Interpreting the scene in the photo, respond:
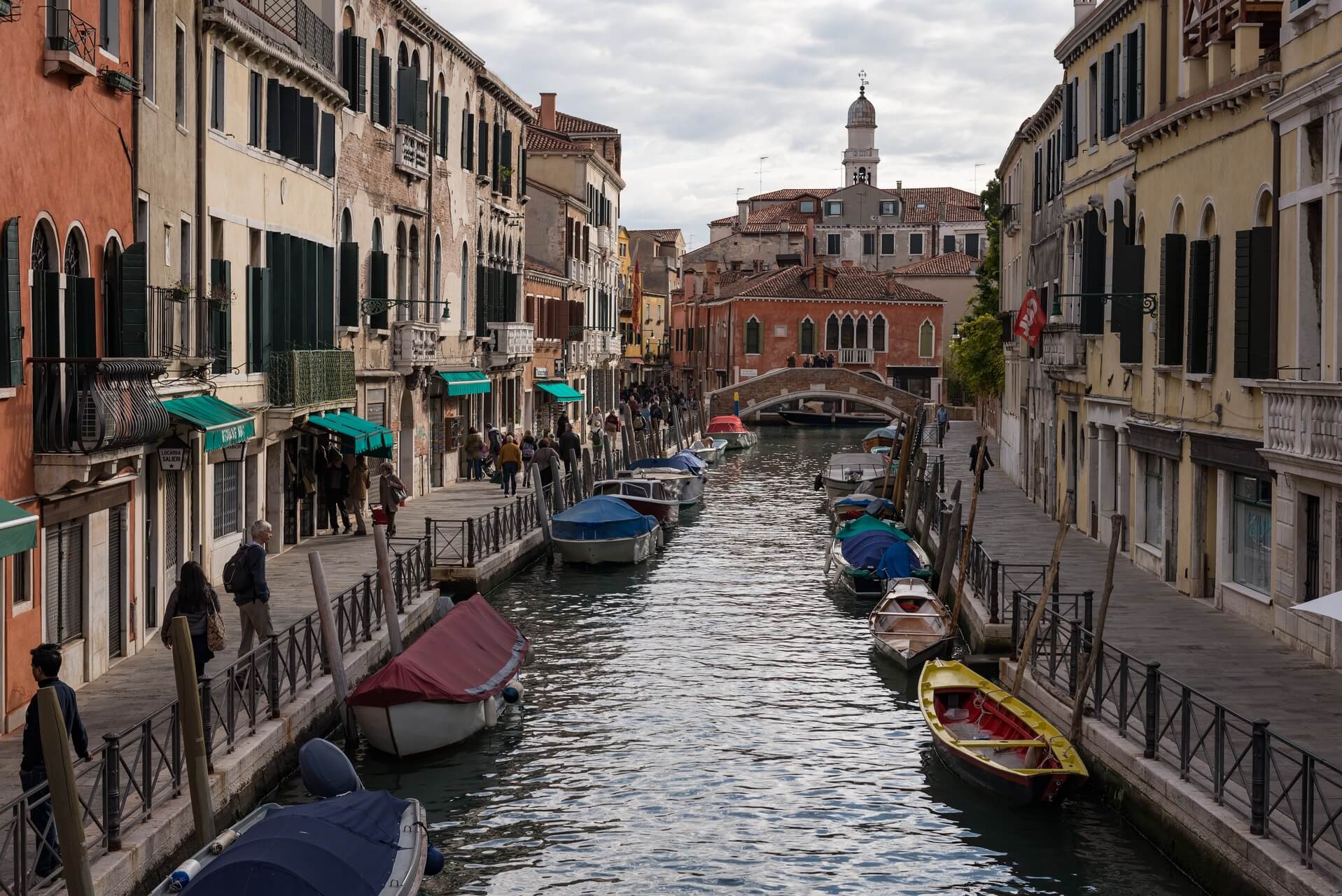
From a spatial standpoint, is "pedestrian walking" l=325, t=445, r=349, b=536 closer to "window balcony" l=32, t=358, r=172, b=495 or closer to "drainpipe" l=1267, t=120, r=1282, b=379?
"window balcony" l=32, t=358, r=172, b=495

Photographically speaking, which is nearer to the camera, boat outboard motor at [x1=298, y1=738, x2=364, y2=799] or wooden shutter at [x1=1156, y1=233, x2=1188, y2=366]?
boat outboard motor at [x1=298, y1=738, x2=364, y2=799]

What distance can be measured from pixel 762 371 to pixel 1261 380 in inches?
2398

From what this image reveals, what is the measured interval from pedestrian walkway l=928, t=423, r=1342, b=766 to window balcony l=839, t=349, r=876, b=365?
1968 inches

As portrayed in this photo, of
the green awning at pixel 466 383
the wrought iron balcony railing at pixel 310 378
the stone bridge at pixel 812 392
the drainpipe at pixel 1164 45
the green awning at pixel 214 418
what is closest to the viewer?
the green awning at pixel 214 418

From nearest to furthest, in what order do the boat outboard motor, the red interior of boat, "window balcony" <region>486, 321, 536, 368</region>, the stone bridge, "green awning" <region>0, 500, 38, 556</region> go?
"green awning" <region>0, 500, 38, 556</region> < the boat outboard motor < the red interior of boat < "window balcony" <region>486, 321, 536, 368</region> < the stone bridge

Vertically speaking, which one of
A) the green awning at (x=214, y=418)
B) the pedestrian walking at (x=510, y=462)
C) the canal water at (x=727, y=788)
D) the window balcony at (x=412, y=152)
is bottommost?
the canal water at (x=727, y=788)

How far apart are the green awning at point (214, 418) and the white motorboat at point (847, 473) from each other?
75.7ft

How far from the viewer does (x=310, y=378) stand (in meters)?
23.7

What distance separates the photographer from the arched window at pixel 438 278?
33.8 m

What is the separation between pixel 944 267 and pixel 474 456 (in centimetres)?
5118

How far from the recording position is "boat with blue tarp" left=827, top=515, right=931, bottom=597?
82.7 ft

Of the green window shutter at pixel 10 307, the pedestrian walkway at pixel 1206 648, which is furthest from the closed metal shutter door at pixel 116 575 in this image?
the pedestrian walkway at pixel 1206 648

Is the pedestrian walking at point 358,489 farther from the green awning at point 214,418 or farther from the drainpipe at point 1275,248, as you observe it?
the drainpipe at point 1275,248

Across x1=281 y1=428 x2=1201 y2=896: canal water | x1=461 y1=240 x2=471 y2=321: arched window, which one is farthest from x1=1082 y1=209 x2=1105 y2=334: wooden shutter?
x1=461 y1=240 x2=471 y2=321: arched window
